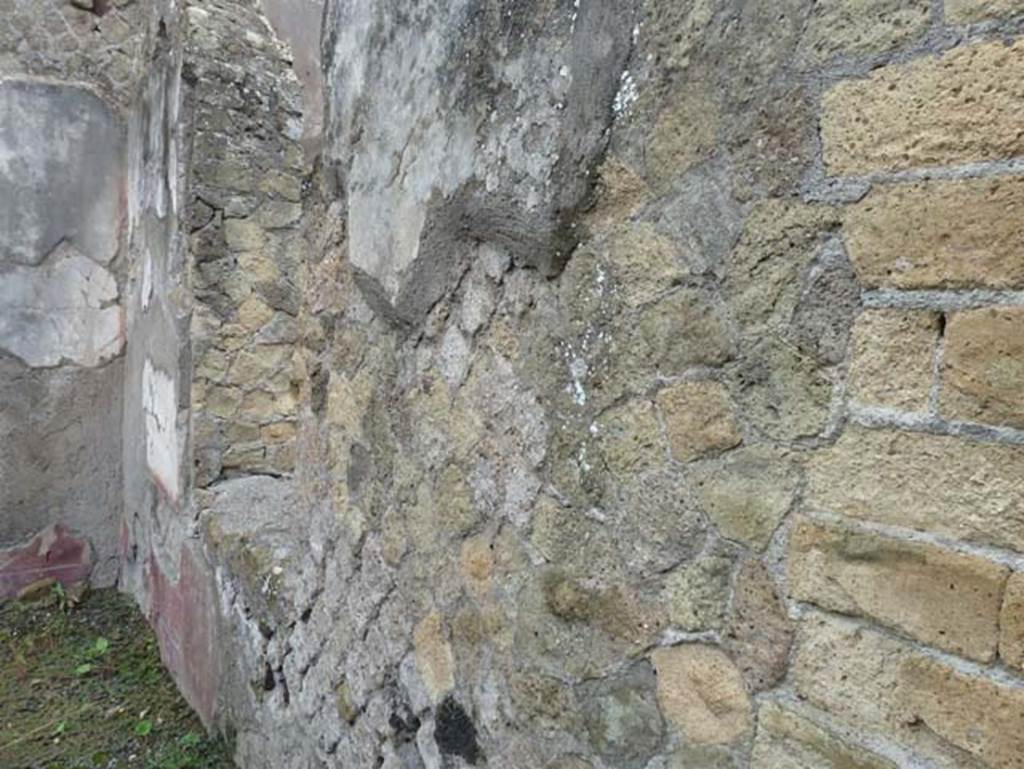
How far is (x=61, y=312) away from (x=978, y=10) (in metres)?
3.63

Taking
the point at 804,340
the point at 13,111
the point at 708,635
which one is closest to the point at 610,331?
the point at 804,340

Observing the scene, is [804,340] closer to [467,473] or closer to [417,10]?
[467,473]

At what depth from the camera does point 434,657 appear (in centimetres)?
146

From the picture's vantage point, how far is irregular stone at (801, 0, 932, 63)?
2.32ft

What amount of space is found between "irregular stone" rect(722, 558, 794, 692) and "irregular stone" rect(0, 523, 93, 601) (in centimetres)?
348

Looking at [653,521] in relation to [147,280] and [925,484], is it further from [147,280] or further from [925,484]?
[147,280]

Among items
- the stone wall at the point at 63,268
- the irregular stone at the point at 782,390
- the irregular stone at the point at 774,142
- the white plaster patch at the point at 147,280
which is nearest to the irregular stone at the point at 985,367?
the irregular stone at the point at 782,390

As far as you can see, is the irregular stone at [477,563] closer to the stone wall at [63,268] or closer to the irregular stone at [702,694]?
the irregular stone at [702,694]

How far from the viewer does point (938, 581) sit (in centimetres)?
70

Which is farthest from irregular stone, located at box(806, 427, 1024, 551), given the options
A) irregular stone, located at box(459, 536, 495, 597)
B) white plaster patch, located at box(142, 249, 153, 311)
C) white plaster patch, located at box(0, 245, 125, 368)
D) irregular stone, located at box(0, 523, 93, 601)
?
irregular stone, located at box(0, 523, 93, 601)

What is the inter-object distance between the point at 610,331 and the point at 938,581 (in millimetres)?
487

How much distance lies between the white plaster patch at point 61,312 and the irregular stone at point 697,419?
3272 mm

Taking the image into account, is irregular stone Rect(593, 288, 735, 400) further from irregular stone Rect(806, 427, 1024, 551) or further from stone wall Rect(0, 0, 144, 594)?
stone wall Rect(0, 0, 144, 594)

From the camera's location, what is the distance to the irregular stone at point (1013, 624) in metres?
0.65
